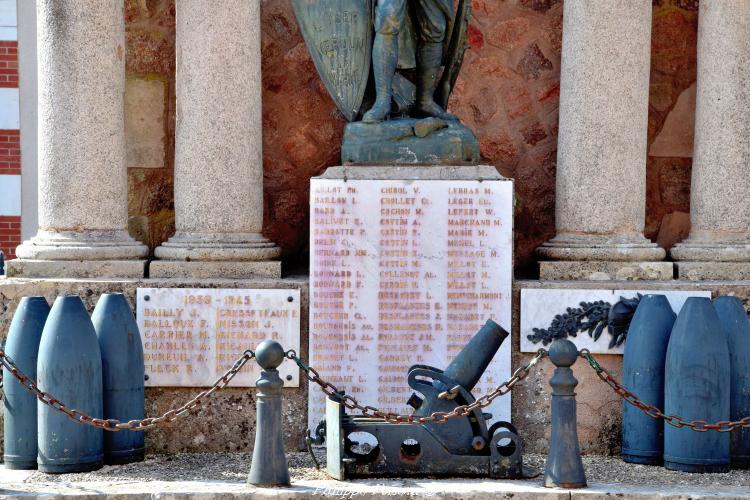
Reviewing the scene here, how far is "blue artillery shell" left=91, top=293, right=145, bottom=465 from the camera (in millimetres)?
6797

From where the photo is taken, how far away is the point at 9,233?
1055cm

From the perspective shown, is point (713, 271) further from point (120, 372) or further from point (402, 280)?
point (120, 372)

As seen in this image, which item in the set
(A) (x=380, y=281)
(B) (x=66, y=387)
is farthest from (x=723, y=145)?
(B) (x=66, y=387)

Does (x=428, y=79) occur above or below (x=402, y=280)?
above

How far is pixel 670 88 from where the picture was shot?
30.5 feet

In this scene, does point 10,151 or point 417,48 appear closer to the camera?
point 417,48

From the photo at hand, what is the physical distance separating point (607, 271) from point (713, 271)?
28.9 inches

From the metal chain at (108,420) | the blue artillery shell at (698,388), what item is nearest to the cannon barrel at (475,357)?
the blue artillery shell at (698,388)

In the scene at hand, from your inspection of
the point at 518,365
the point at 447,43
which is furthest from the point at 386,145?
the point at 518,365

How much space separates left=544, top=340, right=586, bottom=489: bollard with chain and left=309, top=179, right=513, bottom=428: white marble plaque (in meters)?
1.20

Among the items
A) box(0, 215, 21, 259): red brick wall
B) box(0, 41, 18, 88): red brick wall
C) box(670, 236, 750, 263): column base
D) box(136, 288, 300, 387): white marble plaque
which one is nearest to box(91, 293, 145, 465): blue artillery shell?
box(136, 288, 300, 387): white marble plaque

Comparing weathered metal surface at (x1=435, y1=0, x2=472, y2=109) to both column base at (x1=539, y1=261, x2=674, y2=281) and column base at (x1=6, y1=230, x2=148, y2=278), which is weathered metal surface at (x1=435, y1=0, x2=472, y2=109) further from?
column base at (x1=6, y1=230, x2=148, y2=278)

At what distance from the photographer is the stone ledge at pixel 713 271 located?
7.93m

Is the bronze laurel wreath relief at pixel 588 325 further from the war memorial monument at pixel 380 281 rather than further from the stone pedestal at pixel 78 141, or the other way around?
the stone pedestal at pixel 78 141
